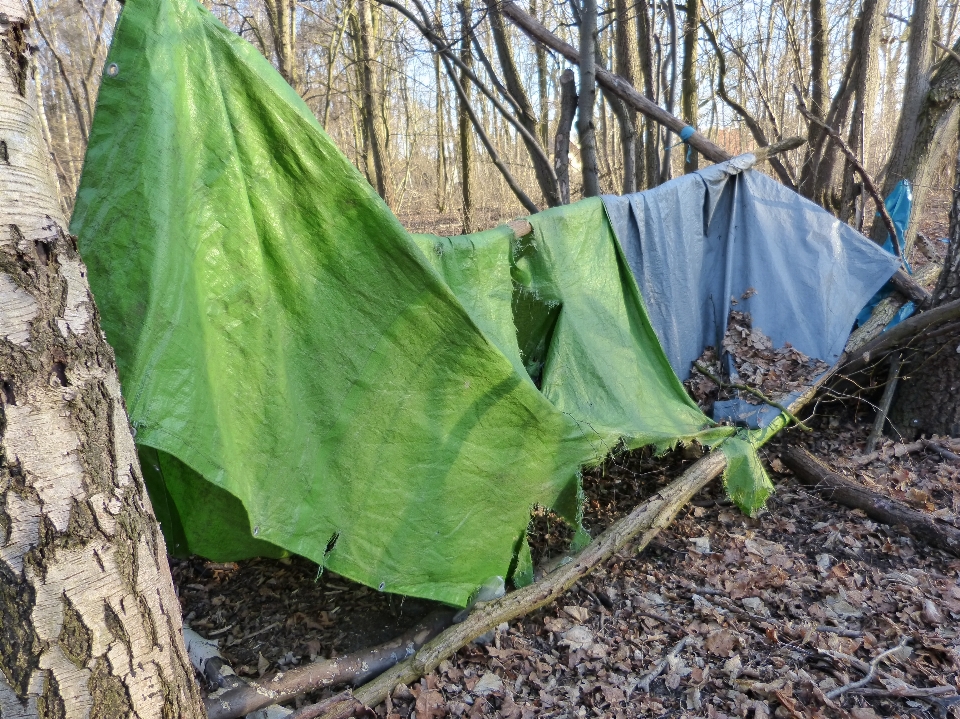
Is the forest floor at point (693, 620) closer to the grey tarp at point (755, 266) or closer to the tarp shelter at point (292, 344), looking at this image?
the tarp shelter at point (292, 344)

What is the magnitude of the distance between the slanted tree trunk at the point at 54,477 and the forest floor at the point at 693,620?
1.10m

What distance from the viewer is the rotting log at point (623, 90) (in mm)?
4750

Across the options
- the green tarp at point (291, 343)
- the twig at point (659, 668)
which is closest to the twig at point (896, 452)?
the green tarp at point (291, 343)

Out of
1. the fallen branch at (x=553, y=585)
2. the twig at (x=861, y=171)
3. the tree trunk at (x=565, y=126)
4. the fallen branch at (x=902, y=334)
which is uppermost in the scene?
the tree trunk at (x=565, y=126)

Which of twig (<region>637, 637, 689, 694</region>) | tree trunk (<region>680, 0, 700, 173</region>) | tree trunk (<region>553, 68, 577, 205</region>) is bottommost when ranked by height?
twig (<region>637, 637, 689, 694</region>)

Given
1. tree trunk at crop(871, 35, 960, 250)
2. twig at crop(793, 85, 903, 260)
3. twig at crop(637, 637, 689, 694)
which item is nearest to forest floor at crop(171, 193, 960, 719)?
twig at crop(637, 637, 689, 694)

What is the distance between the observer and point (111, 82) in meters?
1.97

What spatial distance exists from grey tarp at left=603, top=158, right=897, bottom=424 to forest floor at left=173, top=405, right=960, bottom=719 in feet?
3.63

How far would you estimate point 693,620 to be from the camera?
8.75 ft

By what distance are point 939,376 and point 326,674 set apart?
13.4 ft

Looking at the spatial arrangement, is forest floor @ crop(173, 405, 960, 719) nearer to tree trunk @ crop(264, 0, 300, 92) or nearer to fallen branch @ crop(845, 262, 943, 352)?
fallen branch @ crop(845, 262, 943, 352)

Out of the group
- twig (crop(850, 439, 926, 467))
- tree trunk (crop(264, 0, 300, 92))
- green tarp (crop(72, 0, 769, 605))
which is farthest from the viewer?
tree trunk (crop(264, 0, 300, 92))

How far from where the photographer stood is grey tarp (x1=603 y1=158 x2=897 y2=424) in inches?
161

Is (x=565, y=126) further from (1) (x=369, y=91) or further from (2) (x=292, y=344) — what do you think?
(1) (x=369, y=91)
